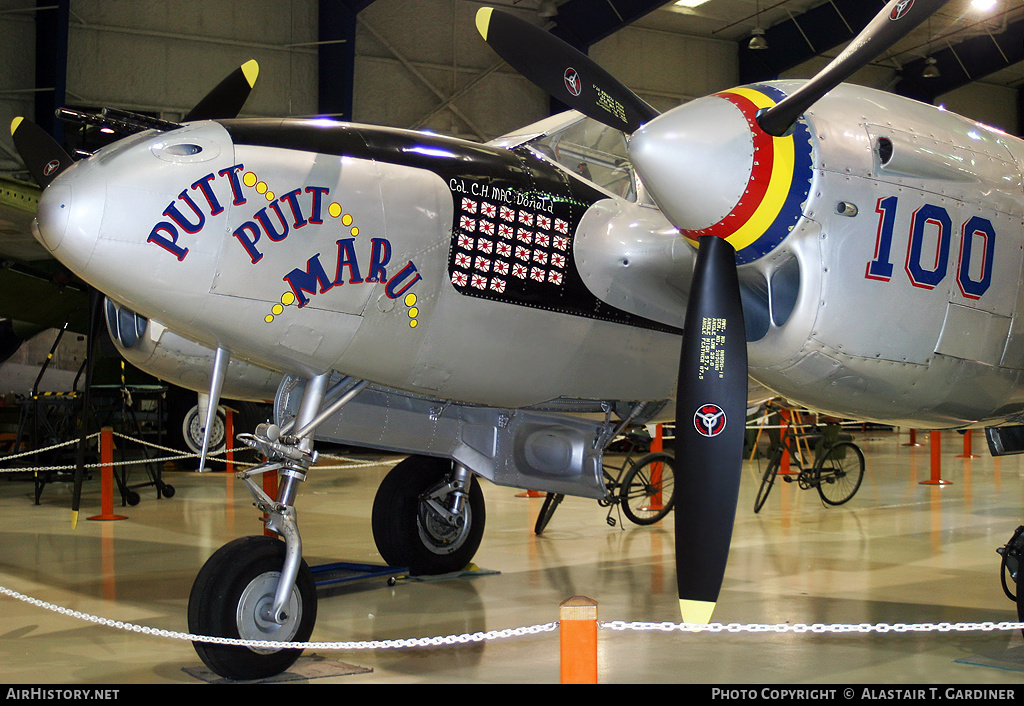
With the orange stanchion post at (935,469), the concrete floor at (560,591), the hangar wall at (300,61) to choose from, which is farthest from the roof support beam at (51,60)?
the orange stanchion post at (935,469)

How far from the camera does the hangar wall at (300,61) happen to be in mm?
17891

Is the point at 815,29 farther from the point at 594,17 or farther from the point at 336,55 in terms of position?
the point at 336,55

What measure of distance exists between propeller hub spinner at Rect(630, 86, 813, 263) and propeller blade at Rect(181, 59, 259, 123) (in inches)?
136

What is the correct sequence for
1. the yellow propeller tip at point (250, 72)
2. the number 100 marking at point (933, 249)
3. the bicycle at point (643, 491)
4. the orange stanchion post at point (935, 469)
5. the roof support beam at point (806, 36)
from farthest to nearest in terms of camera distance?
the roof support beam at point (806, 36)
the orange stanchion post at point (935, 469)
the bicycle at point (643, 491)
the yellow propeller tip at point (250, 72)
the number 100 marking at point (933, 249)

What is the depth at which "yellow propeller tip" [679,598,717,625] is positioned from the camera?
4.20m

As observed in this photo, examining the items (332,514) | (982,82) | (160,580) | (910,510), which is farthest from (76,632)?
(982,82)

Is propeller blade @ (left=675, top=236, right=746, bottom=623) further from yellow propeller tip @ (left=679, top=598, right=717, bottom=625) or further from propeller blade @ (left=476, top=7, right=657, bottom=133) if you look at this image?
propeller blade @ (left=476, top=7, right=657, bottom=133)

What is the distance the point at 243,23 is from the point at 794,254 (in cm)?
1685

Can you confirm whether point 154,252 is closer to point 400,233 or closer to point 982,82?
point 400,233

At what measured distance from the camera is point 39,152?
7.25m

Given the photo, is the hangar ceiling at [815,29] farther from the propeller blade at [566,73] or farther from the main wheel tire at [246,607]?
the main wheel tire at [246,607]

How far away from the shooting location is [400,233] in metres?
5.53

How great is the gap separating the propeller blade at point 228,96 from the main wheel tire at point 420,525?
118 inches

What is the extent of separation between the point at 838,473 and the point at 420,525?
679 cm
